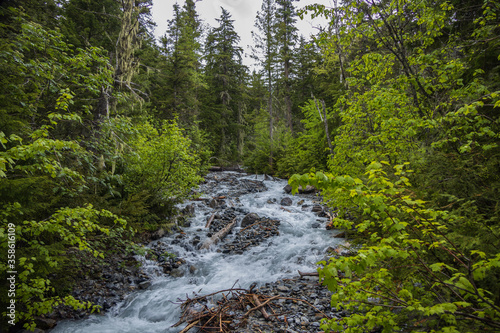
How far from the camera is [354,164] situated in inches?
279

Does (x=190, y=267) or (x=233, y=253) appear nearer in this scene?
(x=190, y=267)

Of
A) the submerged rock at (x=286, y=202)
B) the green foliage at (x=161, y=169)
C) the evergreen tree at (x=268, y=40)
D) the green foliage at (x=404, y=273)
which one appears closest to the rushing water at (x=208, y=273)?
the green foliage at (x=161, y=169)

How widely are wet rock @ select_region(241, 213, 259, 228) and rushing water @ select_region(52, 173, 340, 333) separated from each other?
127 cm

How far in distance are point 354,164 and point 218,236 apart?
5.30 metres

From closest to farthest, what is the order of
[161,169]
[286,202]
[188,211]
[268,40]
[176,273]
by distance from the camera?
[176,273], [161,169], [188,211], [286,202], [268,40]

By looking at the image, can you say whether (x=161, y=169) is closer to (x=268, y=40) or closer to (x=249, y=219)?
(x=249, y=219)

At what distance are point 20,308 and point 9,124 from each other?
9.92ft

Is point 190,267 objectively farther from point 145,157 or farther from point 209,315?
point 145,157

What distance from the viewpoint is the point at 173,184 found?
27.7 ft

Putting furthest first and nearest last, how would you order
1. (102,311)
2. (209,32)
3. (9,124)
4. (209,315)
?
(209,32) → (102,311) → (209,315) → (9,124)

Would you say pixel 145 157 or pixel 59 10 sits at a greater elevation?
pixel 59 10

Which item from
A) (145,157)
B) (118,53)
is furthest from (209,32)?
(145,157)

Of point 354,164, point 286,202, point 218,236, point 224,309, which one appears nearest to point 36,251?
point 224,309

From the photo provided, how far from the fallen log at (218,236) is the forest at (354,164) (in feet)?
6.35
